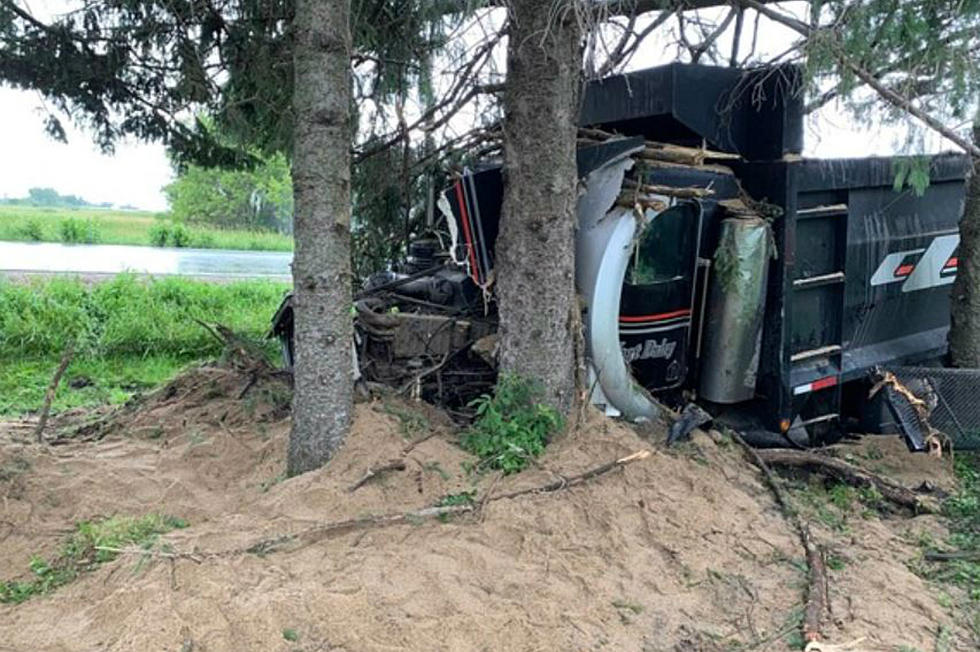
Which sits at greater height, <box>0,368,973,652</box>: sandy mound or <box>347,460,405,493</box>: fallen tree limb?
<box>347,460,405,493</box>: fallen tree limb

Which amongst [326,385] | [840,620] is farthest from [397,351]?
[840,620]

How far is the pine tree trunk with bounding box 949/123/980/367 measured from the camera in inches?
253

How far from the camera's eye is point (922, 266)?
6824 millimetres

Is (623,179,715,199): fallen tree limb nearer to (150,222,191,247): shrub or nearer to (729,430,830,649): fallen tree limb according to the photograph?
(729,430,830,649): fallen tree limb

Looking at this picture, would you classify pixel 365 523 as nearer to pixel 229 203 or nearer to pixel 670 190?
pixel 670 190

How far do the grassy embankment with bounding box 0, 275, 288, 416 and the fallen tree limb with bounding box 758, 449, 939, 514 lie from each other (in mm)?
5644

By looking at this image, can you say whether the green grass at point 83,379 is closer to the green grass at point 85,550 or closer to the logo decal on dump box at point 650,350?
the green grass at point 85,550

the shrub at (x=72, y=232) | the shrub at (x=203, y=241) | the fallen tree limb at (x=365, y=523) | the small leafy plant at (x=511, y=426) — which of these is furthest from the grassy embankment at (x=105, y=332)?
the shrub at (x=203, y=241)

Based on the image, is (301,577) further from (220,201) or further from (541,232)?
(220,201)

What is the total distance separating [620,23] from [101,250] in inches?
861

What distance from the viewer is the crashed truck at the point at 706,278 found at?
17.1 ft

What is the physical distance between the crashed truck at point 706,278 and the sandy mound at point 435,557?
68cm

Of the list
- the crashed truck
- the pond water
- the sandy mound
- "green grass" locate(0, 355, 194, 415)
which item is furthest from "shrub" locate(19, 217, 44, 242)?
the sandy mound

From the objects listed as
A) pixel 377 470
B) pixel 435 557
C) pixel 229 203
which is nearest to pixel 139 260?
pixel 377 470
